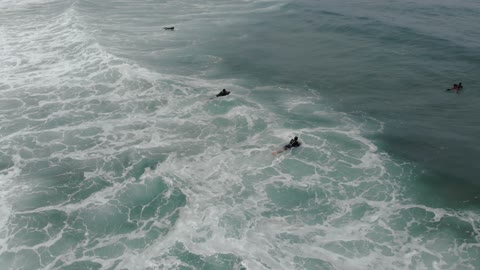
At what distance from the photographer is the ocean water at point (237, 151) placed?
79.4 ft

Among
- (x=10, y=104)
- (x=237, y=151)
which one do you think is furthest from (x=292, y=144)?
(x=10, y=104)

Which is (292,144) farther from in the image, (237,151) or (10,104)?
(10,104)

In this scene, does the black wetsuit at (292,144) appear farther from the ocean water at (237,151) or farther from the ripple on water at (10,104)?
the ripple on water at (10,104)

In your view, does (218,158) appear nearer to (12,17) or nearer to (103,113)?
(103,113)

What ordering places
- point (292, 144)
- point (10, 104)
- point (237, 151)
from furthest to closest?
point (10, 104) < point (292, 144) < point (237, 151)

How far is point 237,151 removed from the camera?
33.4 meters

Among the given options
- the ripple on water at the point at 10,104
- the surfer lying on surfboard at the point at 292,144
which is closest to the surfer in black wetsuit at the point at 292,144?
the surfer lying on surfboard at the point at 292,144

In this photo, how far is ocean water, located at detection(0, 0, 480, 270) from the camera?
79.4 feet

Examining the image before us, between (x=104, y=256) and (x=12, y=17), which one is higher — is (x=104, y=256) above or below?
below

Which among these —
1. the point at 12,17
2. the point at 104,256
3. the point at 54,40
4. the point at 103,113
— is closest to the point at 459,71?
the point at 103,113

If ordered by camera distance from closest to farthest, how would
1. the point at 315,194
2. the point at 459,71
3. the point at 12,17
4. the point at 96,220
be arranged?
the point at 96,220 < the point at 315,194 < the point at 459,71 < the point at 12,17

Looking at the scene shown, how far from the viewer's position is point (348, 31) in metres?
66.8

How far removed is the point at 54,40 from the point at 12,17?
21741mm

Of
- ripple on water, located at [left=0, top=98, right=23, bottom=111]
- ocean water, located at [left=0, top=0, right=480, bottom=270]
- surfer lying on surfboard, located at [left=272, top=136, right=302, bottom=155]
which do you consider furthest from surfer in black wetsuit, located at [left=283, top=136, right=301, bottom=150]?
ripple on water, located at [left=0, top=98, right=23, bottom=111]
